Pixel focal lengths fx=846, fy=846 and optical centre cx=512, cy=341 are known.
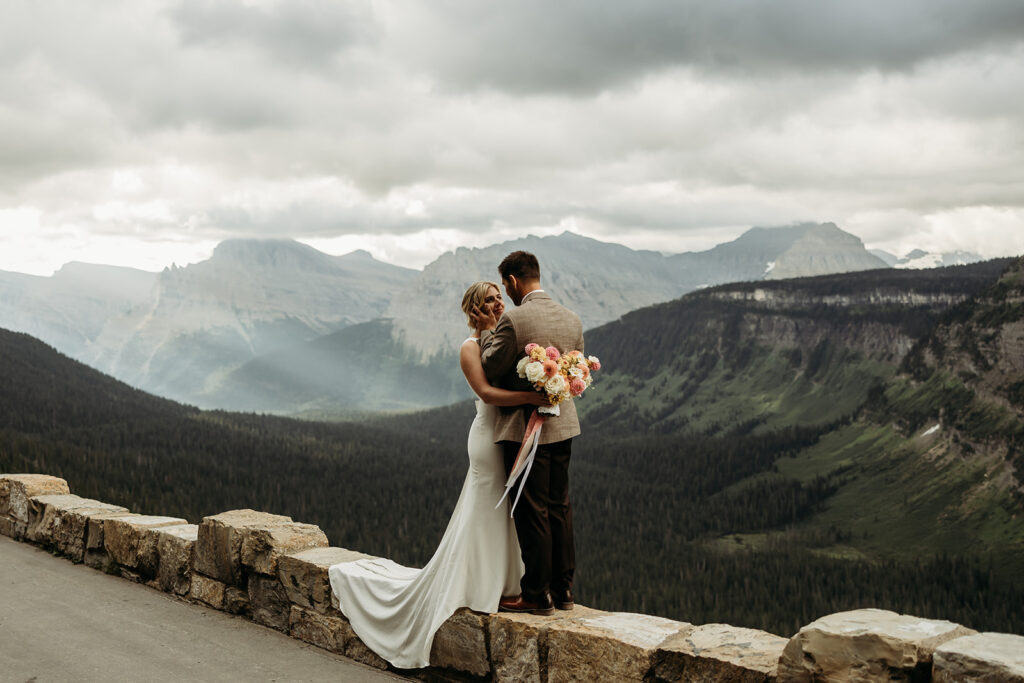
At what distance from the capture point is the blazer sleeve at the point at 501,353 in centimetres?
1029

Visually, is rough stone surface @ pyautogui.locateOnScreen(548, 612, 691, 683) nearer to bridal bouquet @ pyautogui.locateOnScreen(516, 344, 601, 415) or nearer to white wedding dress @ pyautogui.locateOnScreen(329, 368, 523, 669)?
white wedding dress @ pyautogui.locateOnScreen(329, 368, 523, 669)

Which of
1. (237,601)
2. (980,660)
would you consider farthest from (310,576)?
(980,660)

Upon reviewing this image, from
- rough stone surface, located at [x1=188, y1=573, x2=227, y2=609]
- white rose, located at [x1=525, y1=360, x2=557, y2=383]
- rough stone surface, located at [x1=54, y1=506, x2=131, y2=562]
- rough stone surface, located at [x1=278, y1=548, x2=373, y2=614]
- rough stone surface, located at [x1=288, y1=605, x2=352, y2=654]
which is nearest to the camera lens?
white rose, located at [x1=525, y1=360, x2=557, y2=383]

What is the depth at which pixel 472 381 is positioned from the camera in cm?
1056

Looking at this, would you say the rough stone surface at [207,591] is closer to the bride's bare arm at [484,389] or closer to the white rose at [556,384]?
the bride's bare arm at [484,389]

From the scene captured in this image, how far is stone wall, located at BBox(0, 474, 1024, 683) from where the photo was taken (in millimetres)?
7531

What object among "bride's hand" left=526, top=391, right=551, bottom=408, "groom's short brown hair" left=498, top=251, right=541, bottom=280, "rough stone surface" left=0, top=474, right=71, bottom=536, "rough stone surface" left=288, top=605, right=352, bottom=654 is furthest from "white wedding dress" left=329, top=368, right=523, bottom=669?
"rough stone surface" left=0, top=474, right=71, bottom=536

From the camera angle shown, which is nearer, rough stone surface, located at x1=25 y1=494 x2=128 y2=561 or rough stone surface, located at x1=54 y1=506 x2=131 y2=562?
rough stone surface, located at x1=54 y1=506 x2=131 y2=562

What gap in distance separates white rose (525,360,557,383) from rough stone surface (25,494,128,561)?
1085 centimetres

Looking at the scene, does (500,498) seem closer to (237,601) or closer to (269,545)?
(269,545)

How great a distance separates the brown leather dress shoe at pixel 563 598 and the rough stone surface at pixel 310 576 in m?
3.38

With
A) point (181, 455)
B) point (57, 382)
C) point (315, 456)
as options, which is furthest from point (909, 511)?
point (57, 382)

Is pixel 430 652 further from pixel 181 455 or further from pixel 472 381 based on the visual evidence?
pixel 181 455

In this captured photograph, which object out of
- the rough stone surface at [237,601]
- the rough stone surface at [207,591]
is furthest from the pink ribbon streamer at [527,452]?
the rough stone surface at [207,591]
